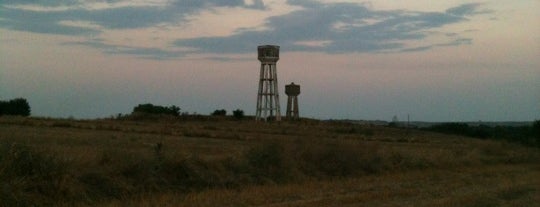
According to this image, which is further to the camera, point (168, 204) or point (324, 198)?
point (324, 198)

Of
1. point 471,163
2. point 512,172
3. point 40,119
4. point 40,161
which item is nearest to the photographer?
point 40,161

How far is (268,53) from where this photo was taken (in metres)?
80.5

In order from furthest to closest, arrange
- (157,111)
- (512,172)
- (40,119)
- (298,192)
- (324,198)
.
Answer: (157,111) → (40,119) → (512,172) → (298,192) → (324,198)

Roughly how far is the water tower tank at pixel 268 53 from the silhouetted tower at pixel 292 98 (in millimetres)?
6720

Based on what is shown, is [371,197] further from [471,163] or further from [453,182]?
[471,163]

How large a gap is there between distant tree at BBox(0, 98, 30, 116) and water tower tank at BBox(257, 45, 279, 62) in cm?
2709

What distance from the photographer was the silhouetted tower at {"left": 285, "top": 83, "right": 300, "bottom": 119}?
284 ft

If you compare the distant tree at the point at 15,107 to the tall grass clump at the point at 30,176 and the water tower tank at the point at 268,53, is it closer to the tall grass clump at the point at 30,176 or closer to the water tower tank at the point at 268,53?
the water tower tank at the point at 268,53

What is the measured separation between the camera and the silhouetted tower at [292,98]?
86.4 m

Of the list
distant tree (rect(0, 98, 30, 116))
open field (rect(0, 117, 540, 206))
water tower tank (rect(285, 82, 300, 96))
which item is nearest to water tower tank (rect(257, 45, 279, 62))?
water tower tank (rect(285, 82, 300, 96))

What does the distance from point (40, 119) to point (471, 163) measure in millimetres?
37799

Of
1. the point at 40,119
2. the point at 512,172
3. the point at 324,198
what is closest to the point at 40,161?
the point at 324,198

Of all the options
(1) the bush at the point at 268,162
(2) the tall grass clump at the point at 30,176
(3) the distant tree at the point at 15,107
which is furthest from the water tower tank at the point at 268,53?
(2) the tall grass clump at the point at 30,176

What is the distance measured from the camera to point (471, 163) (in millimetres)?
32562
